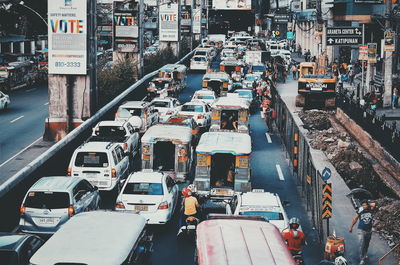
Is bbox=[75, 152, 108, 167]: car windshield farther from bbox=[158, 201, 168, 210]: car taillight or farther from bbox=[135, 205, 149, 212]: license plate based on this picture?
bbox=[158, 201, 168, 210]: car taillight

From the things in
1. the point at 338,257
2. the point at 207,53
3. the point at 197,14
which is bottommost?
the point at 338,257

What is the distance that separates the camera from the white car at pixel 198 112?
31.7 meters

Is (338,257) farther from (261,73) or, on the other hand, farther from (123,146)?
(261,73)

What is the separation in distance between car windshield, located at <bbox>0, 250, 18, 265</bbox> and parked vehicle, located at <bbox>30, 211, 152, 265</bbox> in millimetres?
1260

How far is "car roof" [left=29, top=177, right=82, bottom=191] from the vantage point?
53.6ft

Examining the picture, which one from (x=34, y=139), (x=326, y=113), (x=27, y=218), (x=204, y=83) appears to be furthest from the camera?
(x=204, y=83)

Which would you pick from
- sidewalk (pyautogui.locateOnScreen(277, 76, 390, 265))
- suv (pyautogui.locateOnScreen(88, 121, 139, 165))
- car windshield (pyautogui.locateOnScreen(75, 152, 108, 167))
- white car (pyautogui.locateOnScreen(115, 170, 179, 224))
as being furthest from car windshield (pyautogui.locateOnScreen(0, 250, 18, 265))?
suv (pyautogui.locateOnScreen(88, 121, 139, 165))

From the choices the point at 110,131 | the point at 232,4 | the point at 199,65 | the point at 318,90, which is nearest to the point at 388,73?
the point at 318,90

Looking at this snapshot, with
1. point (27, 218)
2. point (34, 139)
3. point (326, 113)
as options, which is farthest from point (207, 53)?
point (27, 218)

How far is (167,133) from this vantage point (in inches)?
873

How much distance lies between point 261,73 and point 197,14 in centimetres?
5358

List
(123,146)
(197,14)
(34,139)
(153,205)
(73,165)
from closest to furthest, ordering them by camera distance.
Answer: (153,205), (73,165), (123,146), (34,139), (197,14)

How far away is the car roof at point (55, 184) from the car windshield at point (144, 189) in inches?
53.8

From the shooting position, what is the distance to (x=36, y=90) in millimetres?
51875
